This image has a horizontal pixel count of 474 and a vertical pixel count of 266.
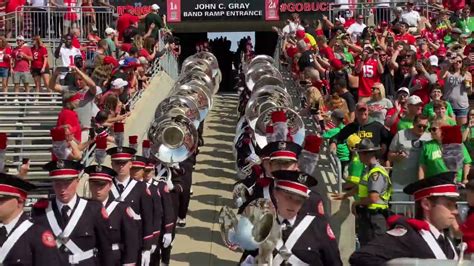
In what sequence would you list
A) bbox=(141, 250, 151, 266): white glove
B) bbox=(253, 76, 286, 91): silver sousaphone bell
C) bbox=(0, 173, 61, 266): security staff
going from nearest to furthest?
bbox=(0, 173, 61, 266): security staff, bbox=(141, 250, 151, 266): white glove, bbox=(253, 76, 286, 91): silver sousaphone bell

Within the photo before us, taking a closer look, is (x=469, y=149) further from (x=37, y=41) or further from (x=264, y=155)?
(x=37, y=41)

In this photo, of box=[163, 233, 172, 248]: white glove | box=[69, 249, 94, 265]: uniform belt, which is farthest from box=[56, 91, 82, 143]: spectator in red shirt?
box=[69, 249, 94, 265]: uniform belt

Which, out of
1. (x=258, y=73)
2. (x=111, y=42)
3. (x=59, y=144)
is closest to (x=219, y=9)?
(x=111, y=42)

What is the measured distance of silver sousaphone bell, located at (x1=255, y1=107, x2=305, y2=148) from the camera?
42.0ft

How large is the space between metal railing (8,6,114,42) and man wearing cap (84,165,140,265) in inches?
669

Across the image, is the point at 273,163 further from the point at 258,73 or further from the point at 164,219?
the point at 258,73

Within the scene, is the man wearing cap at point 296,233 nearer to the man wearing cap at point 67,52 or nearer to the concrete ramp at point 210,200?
the concrete ramp at point 210,200

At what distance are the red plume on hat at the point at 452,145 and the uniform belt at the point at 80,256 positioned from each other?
2.93 m

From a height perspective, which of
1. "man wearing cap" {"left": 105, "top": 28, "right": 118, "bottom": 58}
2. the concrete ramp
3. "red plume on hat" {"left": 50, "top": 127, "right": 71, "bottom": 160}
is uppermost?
"man wearing cap" {"left": 105, "top": 28, "right": 118, "bottom": 58}

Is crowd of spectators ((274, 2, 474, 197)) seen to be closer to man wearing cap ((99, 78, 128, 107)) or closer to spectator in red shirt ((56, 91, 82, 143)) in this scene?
man wearing cap ((99, 78, 128, 107))

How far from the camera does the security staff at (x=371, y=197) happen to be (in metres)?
10.1

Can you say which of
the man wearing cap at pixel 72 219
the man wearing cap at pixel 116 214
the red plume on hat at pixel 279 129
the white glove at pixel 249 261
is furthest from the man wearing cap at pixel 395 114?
the white glove at pixel 249 261

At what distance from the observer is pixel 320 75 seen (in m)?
19.1

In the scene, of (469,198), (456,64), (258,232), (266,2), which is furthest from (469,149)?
(266,2)
